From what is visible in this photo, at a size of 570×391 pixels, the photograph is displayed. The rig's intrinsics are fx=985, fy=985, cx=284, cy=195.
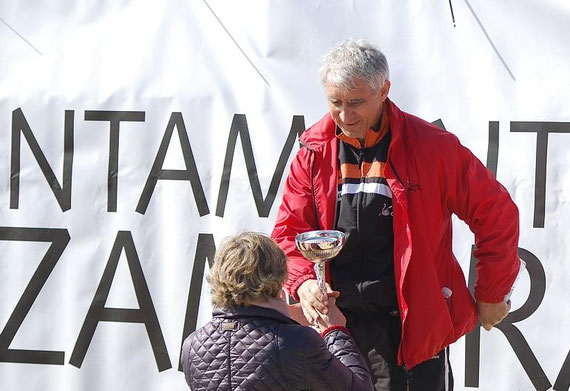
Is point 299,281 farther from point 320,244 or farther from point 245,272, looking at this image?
point 245,272

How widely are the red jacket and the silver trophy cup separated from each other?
0.20 metres

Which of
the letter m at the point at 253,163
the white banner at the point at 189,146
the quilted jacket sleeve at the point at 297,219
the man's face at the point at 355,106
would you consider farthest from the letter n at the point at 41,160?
the man's face at the point at 355,106

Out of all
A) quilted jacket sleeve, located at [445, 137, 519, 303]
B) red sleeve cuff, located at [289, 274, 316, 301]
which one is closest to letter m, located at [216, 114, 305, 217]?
red sleeve cuff, located at [289, 274, 316, 301]

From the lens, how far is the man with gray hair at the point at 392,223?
2.74m

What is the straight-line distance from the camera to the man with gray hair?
2.74 m

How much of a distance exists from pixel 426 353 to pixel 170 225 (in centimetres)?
138

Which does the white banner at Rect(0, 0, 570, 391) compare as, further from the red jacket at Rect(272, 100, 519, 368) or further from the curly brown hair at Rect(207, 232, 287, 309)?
the curly brown hair at Rect(207, 232, 287, 309)

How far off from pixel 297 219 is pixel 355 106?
1.28ft

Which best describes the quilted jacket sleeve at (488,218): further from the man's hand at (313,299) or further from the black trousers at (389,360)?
the man's hand at (313,299)

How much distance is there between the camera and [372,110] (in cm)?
276

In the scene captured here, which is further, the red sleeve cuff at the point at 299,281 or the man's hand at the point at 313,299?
the red sleeve cuff at the point at 299,281

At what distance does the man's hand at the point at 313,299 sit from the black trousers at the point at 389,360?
7.0 inches

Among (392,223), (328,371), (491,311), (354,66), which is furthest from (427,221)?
(328,371)

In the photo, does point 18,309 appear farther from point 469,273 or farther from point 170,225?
point 469,273
